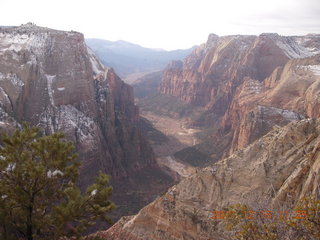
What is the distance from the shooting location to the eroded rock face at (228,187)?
17.0 metres

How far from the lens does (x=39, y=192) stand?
1341cm

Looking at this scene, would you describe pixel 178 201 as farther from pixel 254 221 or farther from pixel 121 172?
pixel 121 172

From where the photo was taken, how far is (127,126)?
5259 cm

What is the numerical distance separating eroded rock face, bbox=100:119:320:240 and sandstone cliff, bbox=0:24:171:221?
76.9 feet

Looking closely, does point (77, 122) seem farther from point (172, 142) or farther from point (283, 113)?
point (172, 142)

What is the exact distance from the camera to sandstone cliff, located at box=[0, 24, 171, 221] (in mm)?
41750

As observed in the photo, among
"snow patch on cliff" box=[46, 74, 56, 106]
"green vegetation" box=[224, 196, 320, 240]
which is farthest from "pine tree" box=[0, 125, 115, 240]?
"snow patch on cliff" box=[46, 74, 56, 106]

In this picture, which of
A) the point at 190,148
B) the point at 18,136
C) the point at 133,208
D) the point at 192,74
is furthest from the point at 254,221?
the point at 192,74

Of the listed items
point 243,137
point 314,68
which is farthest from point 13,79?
point 314,68

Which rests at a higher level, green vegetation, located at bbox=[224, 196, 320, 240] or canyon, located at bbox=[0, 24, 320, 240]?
green vegetation, located at bbox=[224, 196, 320, 240]

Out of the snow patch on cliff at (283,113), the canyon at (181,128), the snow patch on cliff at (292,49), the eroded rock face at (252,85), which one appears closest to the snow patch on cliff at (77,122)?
the canyon at (181,128)

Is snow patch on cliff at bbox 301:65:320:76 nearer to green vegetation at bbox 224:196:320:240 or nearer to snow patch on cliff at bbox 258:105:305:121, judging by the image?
snow patch on cliff at bbox 258:105:305:121

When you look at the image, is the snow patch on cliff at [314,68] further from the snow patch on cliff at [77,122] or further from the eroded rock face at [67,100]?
the snow patch on cliff at [77,122]
